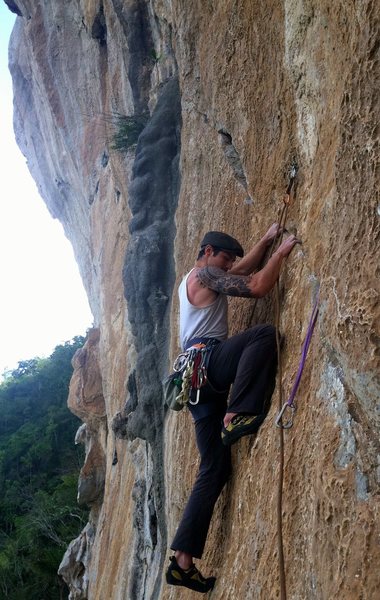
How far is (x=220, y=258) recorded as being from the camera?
395 cm

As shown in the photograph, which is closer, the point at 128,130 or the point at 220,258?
the point at 220,258

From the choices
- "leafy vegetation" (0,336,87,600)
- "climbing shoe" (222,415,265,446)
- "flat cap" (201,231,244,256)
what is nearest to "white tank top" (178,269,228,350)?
"flat cap" (201,231,244,256)

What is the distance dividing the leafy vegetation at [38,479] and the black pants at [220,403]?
59.0 feet

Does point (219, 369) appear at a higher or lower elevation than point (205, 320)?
lower

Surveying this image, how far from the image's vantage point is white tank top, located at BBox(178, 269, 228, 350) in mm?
3785

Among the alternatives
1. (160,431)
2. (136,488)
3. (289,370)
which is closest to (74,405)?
(136,488)

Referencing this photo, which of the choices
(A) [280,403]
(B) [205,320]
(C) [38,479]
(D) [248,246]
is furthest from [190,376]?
(C) [38,479]

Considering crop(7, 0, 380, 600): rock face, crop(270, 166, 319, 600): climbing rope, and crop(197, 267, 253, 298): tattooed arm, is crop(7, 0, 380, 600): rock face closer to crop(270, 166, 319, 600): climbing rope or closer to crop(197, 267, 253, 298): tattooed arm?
crop(270, 166, 319, 600): climbing rope

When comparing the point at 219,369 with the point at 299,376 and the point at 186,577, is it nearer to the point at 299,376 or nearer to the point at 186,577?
the point at 299,376

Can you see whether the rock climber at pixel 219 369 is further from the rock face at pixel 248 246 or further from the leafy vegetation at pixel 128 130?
the leafy vegetation at pixel 128 130

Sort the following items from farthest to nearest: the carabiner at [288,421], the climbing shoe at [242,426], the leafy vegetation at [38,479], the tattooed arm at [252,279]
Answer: the leafy vegetation at [38,479] → the tattooed arm at [252,279] → the climbing shoe at [242,426] → the carabiner at [288,421]

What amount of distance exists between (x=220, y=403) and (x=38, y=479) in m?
24.5

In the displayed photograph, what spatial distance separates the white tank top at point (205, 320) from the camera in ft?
12.4

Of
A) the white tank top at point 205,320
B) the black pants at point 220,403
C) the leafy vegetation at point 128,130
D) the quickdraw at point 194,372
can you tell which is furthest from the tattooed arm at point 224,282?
the leafy vegetation at point 128,130
